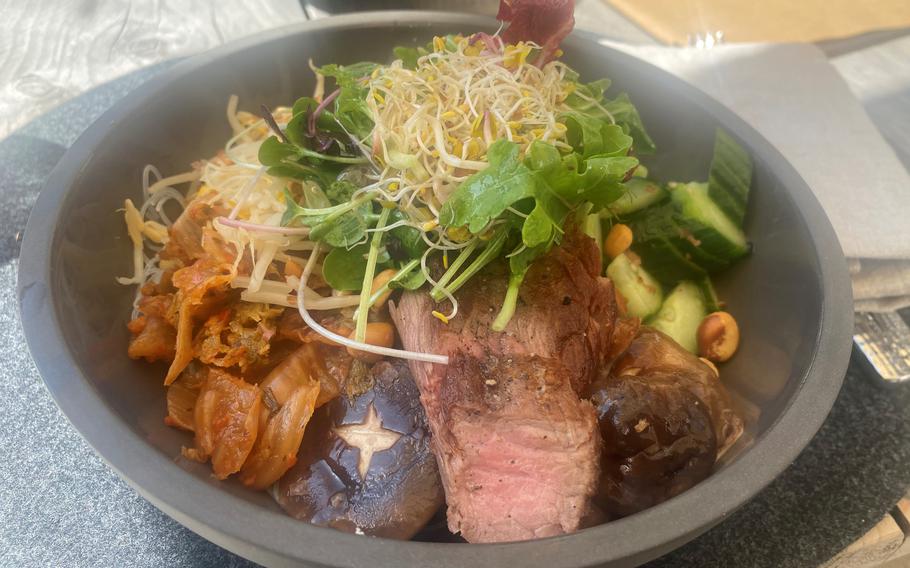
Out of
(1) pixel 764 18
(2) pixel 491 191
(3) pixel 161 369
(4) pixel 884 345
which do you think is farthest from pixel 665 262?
(1) pixel 764 18

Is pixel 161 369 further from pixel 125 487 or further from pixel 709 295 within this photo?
pixel 709 295

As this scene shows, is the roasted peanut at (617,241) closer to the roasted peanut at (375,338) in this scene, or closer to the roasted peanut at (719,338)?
the roasted peanut at (719,338)

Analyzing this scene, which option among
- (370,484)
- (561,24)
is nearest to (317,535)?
(370,484)

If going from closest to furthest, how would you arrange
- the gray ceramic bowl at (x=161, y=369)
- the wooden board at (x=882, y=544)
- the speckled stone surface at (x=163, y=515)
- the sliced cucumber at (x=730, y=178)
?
the gray ceramic bowl at (x=161, y=369), the speckled stone surface at (x=163, y=515), the wooden board at (x=882, y=544), the sliced cucumber at (x=730, y=178)

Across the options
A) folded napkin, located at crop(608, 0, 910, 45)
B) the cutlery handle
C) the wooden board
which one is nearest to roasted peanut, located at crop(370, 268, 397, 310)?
the wooden board

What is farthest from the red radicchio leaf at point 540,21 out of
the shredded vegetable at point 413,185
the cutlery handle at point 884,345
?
the cutlery handle at point 884,345
